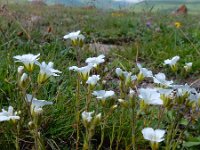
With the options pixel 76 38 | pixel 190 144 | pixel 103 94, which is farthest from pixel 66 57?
pixel 103 94

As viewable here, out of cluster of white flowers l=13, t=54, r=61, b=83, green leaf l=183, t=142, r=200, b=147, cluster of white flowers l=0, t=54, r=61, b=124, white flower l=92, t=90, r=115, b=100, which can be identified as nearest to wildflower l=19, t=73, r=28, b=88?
cluster of white flowers l=0, t=54, r=61, b=124

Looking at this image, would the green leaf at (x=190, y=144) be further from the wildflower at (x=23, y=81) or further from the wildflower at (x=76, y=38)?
the wildflower at (x=23, y=81)

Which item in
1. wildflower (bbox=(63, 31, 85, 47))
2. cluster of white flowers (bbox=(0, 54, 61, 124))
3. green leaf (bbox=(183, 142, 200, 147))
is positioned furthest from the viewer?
green leaf (bbox=(183, 142, 200, 147))

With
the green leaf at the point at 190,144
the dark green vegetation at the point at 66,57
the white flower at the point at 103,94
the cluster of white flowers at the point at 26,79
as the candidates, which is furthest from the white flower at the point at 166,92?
the green leaf at the point at 190,144

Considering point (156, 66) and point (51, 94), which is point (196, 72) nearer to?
point (156, 66)

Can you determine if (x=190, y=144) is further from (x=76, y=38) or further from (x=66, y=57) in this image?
(x=66, y=57)

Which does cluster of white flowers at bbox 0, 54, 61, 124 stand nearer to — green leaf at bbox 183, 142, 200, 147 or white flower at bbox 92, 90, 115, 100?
white flower at bbox 92, 90, 115, 100

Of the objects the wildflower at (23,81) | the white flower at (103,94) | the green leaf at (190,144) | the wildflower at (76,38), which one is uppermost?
the wildflower at (76,38)

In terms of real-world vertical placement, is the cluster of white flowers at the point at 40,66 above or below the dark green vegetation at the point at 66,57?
above

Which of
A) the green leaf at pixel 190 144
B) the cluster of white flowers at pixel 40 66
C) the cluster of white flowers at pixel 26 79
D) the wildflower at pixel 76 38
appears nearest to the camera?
the cluster of white flowers at pixel 26 79

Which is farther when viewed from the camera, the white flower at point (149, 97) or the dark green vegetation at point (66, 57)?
the dark green vegetation at point (66, 57)

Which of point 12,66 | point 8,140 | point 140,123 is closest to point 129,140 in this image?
point 140,123

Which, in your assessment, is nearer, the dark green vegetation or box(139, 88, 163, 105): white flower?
box(139, 88, 163, 105): white flower
